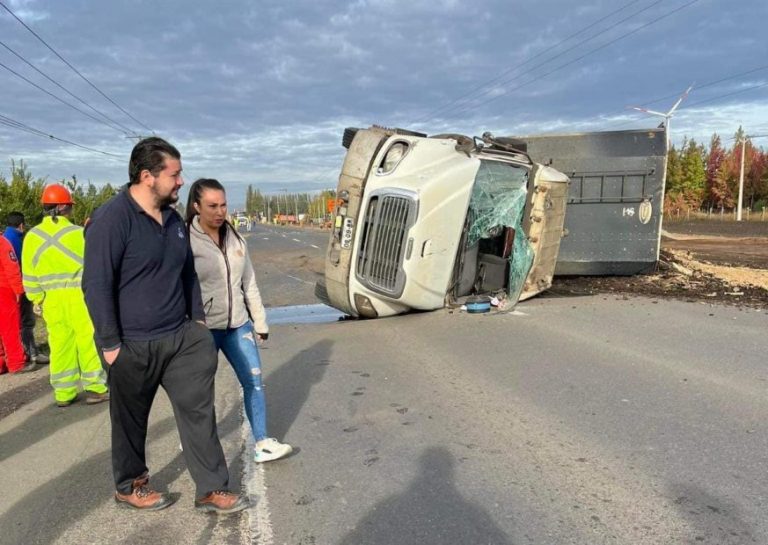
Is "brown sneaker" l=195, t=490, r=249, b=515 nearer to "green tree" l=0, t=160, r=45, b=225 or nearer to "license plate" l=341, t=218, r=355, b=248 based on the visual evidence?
"license plate" l=341, t=218, r=355, b=248

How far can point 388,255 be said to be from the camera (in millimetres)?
7859

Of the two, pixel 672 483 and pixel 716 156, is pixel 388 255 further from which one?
pixel 716 156

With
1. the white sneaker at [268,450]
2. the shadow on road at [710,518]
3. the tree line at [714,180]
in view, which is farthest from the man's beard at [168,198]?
the tree line at [714,180]

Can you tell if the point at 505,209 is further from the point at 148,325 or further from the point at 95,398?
the point at 148,325

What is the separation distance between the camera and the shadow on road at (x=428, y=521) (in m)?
2.83

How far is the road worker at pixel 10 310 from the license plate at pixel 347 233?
367cm

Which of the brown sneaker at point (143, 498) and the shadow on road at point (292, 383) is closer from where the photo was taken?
the brown sneaker at point (143, 498)

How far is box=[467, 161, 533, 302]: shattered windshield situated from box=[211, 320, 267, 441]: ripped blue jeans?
17.1 ft

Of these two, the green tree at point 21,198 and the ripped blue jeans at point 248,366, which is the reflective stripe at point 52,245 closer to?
the ripped blue jeans at point 248,366

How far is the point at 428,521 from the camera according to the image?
298 centimetres

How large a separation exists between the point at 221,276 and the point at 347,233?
459 centimetres

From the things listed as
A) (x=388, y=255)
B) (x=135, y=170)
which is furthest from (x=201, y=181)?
(x=388, y=255)

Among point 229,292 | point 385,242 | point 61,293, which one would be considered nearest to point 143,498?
point 229,292

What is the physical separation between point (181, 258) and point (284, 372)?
2957 mm
